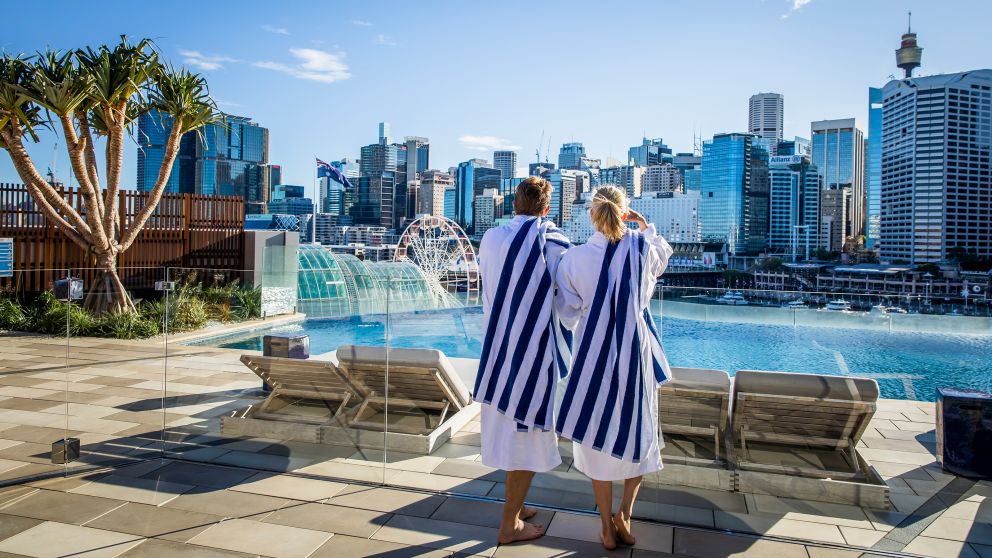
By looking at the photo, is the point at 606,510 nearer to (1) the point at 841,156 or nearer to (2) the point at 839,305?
(2) the point at 839,305

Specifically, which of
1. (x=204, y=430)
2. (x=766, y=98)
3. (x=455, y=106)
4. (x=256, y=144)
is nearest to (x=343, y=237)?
(x=455, y=106)

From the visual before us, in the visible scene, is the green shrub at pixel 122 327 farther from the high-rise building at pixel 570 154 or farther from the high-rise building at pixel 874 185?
the high-rise building at pixel 570 154

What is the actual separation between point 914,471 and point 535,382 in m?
1.71

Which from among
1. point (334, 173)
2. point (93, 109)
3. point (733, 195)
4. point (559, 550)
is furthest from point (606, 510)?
point (733, 195)

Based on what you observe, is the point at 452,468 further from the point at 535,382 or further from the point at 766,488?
the point at 766,488

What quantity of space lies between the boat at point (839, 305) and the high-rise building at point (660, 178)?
165 metres

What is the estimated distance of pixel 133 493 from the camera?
3271 mm

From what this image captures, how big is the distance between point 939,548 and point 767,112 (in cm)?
21086

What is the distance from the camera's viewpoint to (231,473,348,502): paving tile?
10.7 feet

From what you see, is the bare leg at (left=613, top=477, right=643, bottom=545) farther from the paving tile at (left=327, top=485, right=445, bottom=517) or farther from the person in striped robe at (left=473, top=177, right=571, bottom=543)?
the paving tile at (left=327, top=485, right=445, bottom=517)

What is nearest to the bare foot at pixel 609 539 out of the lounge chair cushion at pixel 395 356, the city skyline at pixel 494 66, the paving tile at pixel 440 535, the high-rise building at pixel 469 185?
the paving tile at pixel 440 535

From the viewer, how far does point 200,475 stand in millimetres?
3545

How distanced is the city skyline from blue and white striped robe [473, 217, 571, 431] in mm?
9150

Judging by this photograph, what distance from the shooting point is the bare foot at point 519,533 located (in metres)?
2.73
